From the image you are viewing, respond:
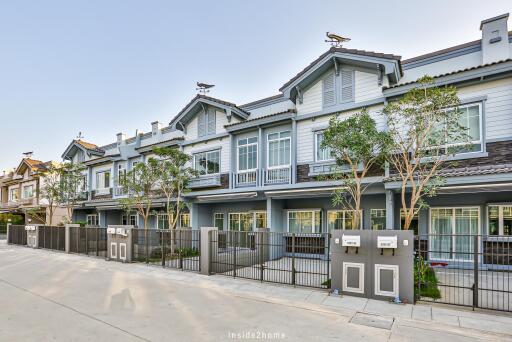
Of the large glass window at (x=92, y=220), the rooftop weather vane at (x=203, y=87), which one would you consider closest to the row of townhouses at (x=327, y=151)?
the rooftop weather vane at (x=203, y=87)

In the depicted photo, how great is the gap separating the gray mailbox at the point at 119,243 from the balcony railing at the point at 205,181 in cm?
461

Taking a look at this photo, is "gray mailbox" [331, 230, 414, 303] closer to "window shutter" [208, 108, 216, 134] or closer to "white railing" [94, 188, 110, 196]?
"window shutter" [208, 108, 216, 134]

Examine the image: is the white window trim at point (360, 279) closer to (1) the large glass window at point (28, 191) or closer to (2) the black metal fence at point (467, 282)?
(2) the black metal fence at point (467, 282)

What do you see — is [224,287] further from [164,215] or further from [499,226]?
[164,215]

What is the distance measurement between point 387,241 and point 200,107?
13.7 m

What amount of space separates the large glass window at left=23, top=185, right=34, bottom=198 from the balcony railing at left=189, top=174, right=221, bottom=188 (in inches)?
978

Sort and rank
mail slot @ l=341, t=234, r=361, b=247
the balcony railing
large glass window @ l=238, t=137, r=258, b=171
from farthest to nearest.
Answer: the balcony railing, large glass window @ l=238, t=137, r=258, b=171, mail slot @ l=341, t=234, r=361, b=247

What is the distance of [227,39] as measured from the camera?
1648 centimetres

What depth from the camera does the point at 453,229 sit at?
12211mm

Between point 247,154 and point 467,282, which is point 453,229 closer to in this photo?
point 467,282

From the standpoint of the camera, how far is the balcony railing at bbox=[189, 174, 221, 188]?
17.3 m

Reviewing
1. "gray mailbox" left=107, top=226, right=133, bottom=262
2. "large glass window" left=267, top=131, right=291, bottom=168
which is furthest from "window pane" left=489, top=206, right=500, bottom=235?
"gray mailbox" left=107, top=226, right=133, bottom=262

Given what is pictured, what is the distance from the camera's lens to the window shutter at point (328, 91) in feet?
46.3

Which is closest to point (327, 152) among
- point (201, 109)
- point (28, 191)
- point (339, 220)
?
point (339, 220)
